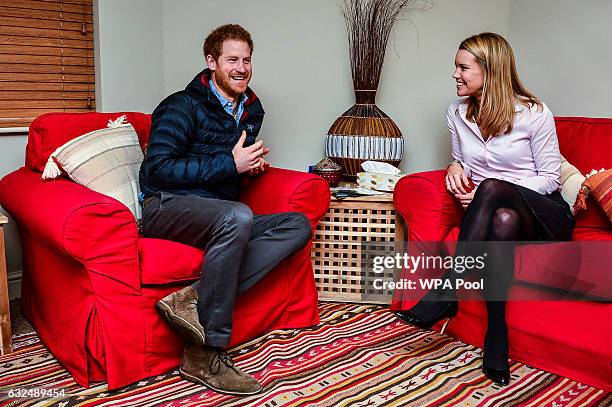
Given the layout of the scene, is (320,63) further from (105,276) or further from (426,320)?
(105,276)

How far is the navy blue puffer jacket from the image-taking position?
210cm

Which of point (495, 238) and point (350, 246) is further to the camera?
point (350, 246)

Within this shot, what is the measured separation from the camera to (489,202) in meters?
2.03

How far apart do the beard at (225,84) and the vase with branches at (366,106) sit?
2.71 feet

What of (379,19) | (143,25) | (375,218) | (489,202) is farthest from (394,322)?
(143,25)

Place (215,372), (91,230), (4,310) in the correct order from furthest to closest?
(4,310) < (215,372) < (91,230)

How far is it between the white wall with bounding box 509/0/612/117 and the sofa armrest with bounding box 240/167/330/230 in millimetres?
1348

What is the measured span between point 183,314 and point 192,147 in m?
0.67

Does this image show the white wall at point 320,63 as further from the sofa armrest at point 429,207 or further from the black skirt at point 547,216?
the black skirt at point 547,216

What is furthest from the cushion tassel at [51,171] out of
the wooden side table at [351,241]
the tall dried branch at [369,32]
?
the tall dried branch at [369,32]

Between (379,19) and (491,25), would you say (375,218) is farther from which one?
(491,25)

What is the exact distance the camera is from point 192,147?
87.8 inches

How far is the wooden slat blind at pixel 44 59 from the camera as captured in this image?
8.63 feet

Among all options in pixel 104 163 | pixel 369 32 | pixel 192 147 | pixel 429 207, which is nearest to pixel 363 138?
pixel 369 32
